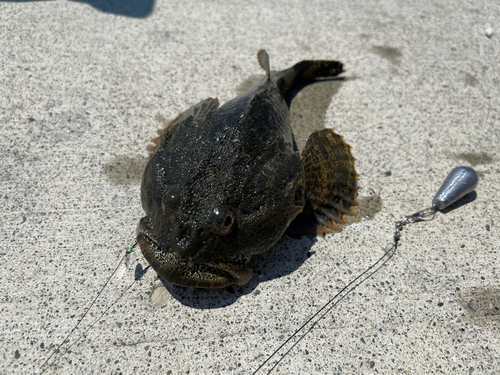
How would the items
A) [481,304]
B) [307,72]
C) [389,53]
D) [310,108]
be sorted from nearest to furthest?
[481,304] < [310,108] < [307,72] < [389,53]

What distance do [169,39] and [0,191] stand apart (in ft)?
8.39

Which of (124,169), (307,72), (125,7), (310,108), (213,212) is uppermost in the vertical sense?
(125,7)

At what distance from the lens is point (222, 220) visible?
7.04ft

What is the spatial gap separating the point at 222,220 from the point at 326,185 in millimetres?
1183

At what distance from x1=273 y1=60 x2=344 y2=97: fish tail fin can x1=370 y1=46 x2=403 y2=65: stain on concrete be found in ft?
2.22

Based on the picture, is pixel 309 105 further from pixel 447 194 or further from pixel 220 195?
pixel 220 195

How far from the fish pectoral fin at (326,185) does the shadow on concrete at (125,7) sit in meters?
3.11

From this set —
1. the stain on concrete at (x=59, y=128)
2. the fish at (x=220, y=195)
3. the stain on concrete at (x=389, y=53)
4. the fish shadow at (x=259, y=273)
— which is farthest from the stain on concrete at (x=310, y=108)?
the stain on concrete at (x=59, y=128)

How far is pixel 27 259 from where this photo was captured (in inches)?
106

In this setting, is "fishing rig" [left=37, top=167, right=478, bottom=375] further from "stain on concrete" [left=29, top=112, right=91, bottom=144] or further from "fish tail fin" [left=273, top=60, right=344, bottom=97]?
"fish tail fin" [left=273, top=60, right=344, bottom=97]

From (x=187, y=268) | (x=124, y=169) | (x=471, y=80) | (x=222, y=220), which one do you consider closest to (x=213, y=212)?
(x=222, y=220)

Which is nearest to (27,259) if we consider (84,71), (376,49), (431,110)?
(84,71)

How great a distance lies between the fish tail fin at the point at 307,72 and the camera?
3.94 m

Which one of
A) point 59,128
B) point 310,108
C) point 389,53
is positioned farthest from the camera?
point 389,53
